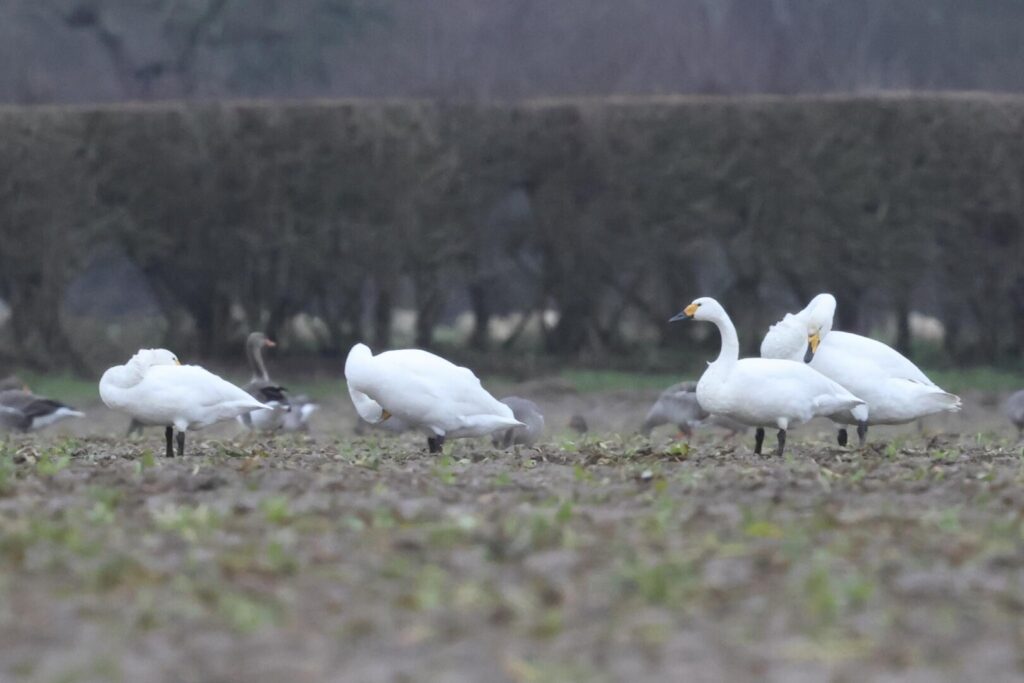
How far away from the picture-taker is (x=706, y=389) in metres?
11.1

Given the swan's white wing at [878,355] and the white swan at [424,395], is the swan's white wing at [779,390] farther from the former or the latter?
the white swan at [424,395]

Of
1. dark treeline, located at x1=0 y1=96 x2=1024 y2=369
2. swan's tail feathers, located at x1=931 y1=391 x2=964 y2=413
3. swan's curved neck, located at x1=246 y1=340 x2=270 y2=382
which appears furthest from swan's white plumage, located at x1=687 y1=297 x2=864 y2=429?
dark treeline, located at x1=0 y1=96 x2=1024 y2=369

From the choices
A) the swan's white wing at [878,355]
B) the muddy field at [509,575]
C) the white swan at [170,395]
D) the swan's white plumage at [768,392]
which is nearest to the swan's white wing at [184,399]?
the white swan at [170,395]

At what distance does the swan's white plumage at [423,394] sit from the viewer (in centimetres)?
1092

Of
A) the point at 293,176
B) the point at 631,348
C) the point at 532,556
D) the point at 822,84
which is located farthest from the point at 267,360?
the point at 532,556

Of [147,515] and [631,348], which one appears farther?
[631,348]

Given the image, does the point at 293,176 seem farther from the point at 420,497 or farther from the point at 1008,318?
the point at 420,497

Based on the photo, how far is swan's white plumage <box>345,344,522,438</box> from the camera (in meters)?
10.9

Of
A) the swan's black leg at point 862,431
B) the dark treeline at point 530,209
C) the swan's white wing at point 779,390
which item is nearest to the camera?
the swan's white wing at point 779,390

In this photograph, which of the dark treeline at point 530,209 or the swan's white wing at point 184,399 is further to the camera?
the dark treeline at point 530,209

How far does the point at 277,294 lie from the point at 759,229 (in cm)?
570

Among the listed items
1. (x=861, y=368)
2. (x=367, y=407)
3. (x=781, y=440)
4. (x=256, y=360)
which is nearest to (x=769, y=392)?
(x=781, y=440)

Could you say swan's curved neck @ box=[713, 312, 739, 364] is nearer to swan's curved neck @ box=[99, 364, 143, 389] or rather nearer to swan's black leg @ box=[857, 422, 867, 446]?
swan's black leg @ box=[857, 422, 867, 446]

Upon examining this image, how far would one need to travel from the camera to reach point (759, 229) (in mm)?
21562
